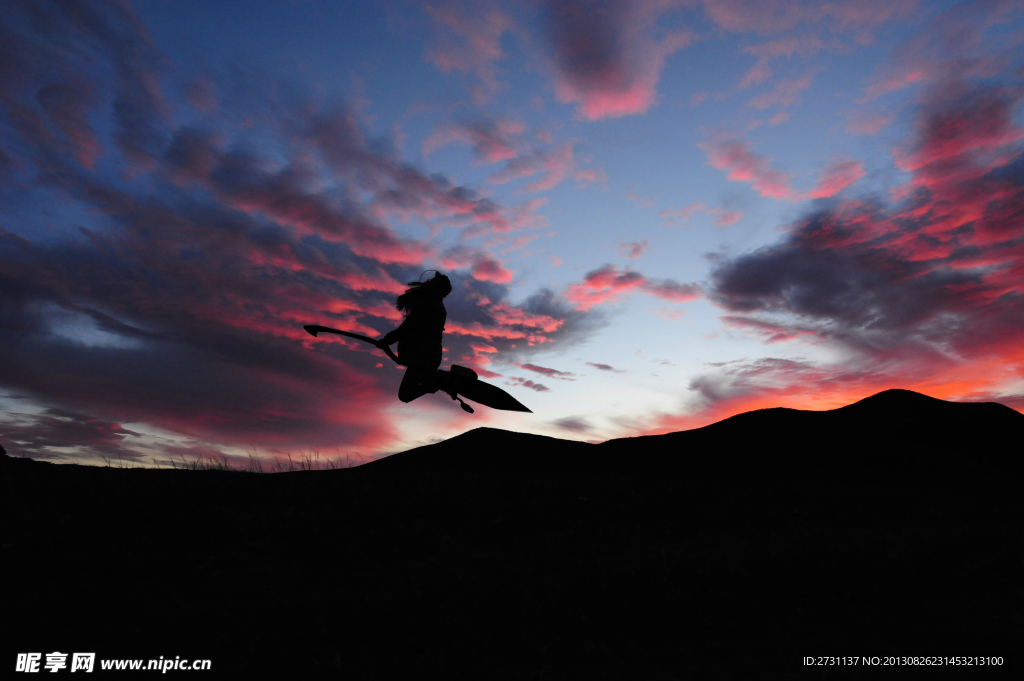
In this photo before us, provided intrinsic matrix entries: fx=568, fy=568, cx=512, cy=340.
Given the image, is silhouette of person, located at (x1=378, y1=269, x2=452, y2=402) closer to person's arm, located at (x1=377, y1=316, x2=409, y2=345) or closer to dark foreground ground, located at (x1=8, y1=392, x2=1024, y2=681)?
person's arm, located at (x1=377, y1=316, x2=409, y2=345)

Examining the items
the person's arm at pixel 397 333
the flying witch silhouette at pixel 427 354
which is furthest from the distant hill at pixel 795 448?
the person's arm at pixel 397 333

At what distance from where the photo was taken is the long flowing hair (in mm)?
10719

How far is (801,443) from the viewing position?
18500 mm

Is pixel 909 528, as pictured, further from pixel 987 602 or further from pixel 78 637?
pixel 78 637

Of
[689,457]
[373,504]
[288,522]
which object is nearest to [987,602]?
[373,504]

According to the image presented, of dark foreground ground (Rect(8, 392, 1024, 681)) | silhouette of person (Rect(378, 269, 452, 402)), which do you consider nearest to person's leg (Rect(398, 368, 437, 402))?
silhouette of person (Rect(378, 269, 452, 402))

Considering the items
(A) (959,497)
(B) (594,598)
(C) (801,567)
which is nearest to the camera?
(B) (594,598)

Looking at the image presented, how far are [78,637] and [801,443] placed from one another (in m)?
19.0

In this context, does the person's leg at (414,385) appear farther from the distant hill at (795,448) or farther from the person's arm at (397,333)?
the distant hill at (795,448)

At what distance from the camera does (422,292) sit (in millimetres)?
10703

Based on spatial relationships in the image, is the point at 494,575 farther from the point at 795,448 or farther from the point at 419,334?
the point at 795,448

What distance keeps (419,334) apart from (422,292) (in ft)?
2.61

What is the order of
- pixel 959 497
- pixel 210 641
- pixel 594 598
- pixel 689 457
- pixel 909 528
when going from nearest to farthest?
pixel 210 641 < pixel 594 598 < pixel 909 528 < pixel 959 497 < pixel 689 457

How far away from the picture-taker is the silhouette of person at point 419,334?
10.5 meters
